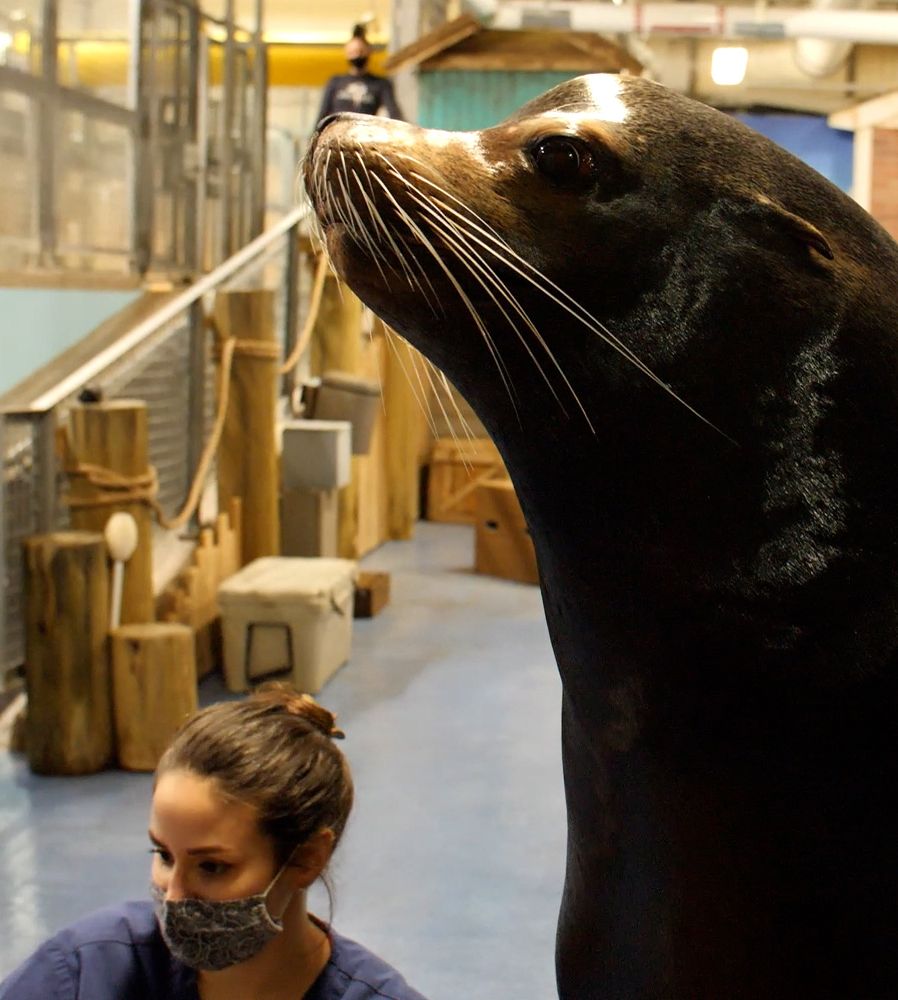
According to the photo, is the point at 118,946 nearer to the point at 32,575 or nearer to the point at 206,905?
the point at 206,905

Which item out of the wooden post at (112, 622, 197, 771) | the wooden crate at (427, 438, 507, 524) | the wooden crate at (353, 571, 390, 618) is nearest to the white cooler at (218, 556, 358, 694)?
the wooden post at (112, 622, 197, 771)

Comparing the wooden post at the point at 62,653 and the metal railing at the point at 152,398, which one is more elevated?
the metal railing at the point at 152,398

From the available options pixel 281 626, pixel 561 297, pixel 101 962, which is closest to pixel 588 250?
pixel 561 297

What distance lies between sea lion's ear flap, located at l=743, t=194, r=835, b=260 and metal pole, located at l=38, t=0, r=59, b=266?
575cm

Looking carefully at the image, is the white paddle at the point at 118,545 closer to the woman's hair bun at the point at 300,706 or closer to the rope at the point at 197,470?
the rope at the point at 197,470

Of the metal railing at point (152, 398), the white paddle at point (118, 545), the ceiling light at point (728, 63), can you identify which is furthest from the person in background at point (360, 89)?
the white paddle at point (118, 545)

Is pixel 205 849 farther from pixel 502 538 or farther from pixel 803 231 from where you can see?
pixel 502 538

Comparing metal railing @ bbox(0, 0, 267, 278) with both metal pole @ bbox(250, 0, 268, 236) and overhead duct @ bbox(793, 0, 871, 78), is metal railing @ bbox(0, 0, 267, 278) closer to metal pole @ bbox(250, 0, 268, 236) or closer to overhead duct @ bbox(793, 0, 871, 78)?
metal pole @ bbox(250, 0, 268, 236)

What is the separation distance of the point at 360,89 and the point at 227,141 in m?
1.80

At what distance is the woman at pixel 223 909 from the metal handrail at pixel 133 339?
2.80m

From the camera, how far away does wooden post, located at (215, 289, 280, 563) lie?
5.94 m

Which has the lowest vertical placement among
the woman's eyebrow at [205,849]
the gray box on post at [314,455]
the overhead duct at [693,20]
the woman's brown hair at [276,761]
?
the woman's eyebrow at [205,849]

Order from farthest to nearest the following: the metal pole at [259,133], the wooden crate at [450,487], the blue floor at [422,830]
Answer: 1. the wooden crate at [450,487]
2. the metal pole at [259,133]
3. the blue floor at [422,830]

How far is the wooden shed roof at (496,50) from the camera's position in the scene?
8.43m
